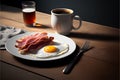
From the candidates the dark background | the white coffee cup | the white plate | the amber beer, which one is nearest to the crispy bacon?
the white plate

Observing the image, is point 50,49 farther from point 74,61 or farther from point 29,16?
point 29,16

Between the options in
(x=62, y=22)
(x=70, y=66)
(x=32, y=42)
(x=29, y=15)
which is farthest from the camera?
(x=29, y=15)

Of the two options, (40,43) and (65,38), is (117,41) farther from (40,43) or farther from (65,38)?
(40,43)

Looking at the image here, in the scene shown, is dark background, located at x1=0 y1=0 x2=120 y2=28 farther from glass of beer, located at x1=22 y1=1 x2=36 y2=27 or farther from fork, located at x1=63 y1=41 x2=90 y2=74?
fork, located at x1=63 y1=41 x2=90 y2=74

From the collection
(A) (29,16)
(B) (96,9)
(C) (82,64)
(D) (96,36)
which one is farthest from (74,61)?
(B) (96,9)

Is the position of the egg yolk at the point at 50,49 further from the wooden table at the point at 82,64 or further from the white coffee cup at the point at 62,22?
the white coffee cup at the point at 62,22

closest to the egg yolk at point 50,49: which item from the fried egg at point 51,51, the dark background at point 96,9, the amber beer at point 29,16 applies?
the fried egg at point 51,51

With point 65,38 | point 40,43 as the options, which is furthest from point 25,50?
point 65,38
